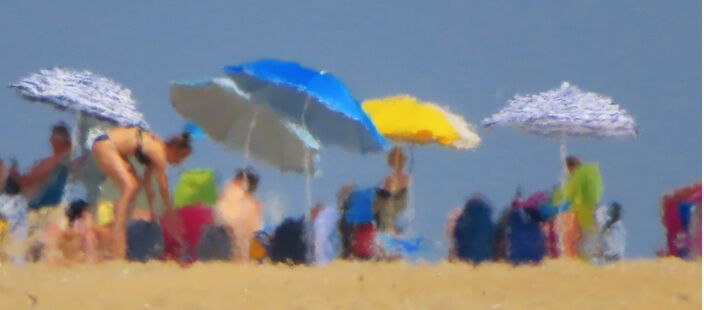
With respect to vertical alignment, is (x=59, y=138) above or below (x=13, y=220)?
above

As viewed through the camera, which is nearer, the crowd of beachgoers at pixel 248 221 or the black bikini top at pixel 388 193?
the crowd of beachgoers at pixel 248 221

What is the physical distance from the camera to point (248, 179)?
49.7 ft

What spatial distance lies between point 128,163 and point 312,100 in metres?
1.80

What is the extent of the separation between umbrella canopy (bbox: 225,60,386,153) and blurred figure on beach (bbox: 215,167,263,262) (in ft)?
2.60

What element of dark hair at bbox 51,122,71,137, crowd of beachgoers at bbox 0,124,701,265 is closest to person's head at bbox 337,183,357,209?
crowd of beachgoers at bbox 0,124,701,265

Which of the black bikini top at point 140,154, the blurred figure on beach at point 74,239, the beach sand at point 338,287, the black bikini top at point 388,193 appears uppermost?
the black bikini top at point 140,154

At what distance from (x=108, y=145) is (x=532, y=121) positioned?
4.24 meters

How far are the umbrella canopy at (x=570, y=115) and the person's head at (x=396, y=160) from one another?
1.05 meters

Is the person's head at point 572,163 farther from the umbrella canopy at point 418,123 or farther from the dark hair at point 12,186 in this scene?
the dark hair at point 12,186

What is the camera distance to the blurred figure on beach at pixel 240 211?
14562 millimetres

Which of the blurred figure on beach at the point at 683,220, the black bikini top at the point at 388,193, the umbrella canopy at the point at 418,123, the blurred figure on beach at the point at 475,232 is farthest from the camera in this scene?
the umbrella canopy at the point at 418,123

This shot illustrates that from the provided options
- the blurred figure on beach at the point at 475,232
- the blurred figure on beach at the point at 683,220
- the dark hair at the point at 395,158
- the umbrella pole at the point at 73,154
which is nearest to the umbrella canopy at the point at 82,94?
the umbrella pole at the point at 73,154

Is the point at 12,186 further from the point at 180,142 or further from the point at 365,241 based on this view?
the point at 365,241

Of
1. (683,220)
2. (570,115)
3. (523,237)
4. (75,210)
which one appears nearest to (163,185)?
(75,210)
